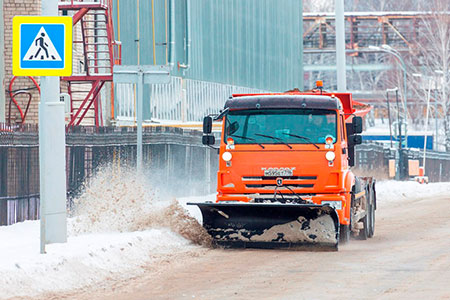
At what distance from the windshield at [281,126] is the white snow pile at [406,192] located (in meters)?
14.2

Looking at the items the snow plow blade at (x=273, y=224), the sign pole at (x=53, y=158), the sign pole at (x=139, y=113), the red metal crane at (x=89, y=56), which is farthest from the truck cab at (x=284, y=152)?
the red metal crane at (x=89, y=56)

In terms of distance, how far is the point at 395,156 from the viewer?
4744cm

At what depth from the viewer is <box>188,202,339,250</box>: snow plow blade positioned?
15.5m

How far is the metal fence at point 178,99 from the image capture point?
32.4 meters

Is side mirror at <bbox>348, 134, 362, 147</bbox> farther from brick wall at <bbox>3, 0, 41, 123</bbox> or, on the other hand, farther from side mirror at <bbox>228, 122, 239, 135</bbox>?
brick wall at <bbox>3, 0, 41, 123</bbox>

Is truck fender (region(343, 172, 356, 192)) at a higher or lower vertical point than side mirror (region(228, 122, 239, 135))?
lower

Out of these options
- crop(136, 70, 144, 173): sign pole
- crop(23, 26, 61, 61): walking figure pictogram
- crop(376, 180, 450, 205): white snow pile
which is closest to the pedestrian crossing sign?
crop(23, 26, 61, 61): walking figure pictogram

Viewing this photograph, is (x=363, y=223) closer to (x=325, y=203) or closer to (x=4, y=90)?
(x=325, y=203)

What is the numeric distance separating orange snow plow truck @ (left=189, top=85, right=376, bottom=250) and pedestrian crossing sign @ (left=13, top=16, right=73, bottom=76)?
134 inches

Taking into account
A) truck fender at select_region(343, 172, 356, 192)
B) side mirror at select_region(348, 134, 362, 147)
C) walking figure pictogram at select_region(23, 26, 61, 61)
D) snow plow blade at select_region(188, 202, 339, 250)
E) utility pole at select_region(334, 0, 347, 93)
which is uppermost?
utility pole at select_region(334, 0, 347, 93)

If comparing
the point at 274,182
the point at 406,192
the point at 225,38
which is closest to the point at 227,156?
the point at 274,182

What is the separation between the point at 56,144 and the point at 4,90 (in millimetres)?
12470

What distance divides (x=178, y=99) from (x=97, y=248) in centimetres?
2434

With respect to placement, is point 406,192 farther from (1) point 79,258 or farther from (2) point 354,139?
(1) point 79,258
